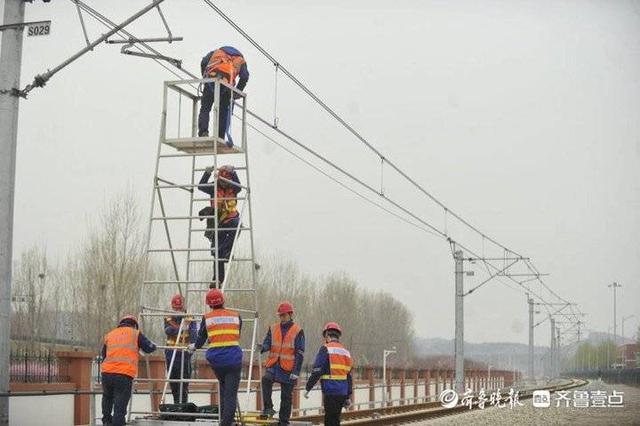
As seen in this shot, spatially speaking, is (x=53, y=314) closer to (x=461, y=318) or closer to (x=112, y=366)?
(x=461, y=318)

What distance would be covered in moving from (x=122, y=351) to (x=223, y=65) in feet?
13.4

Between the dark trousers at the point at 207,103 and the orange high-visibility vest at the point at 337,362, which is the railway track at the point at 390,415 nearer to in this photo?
the orange high-visibility vest at the point at 337,362

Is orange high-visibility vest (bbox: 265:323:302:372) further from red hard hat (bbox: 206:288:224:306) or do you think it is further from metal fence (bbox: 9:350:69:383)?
metal fence (bbox: 9:350:69:383)

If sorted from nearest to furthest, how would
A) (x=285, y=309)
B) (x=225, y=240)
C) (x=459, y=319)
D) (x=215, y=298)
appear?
(x=215, y=298) → (x=225, y=240) → (x=285, y=309) → (x=459, y=319)

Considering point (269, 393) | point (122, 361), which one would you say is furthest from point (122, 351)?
point (269, 393)

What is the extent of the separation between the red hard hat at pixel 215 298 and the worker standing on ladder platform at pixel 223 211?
98 centimetres

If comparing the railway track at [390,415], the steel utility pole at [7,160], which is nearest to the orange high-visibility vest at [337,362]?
the steel utility pole at [7,160]

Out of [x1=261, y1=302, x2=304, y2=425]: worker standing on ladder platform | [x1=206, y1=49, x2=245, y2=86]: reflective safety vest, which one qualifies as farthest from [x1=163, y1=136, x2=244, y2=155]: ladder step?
[x1=261, y1=302, x2=304, y2=425]: worker standing on ladder platform

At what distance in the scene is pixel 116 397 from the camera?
41.1 feet

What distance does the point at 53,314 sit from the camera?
44719 mm

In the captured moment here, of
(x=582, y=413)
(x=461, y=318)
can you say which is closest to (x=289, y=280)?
(x=461, y=318)

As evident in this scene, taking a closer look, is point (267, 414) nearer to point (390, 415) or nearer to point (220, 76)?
point (220, 76)

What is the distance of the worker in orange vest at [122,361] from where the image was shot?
12547 millimetres

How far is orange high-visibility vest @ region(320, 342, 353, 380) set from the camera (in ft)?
46.8
